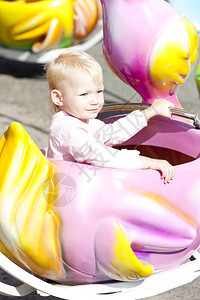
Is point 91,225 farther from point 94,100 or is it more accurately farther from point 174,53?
point 174,53

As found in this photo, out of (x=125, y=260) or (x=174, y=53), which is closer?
(x=125, y=260)

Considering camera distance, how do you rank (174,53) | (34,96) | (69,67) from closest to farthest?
(69,67)
(174,53)
(34,96)

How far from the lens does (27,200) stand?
1.29 meters

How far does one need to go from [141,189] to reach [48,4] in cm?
225

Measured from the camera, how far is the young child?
4.48ft

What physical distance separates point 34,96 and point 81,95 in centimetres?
179

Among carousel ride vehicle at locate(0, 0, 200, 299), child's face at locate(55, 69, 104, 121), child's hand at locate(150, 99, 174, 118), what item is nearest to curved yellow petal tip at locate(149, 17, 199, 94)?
child's hand at locate(150, 99, 174, 118)

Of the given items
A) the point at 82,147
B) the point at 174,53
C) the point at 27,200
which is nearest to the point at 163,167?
the point at 82,147

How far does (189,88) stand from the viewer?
10.7 feet

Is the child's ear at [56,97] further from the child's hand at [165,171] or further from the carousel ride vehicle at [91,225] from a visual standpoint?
the child's hand at [165,171]

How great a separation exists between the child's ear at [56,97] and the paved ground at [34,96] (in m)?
1.12

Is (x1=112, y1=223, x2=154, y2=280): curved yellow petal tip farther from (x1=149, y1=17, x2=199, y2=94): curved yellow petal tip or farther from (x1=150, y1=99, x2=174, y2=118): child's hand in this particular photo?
(x1=149, y1=17, x2=199, y2=94): curved yellow petal tip

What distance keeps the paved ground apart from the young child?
113 centimetres

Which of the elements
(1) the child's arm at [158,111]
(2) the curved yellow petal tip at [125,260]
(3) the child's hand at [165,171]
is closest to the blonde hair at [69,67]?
(1) the child's arm at [158,111]
